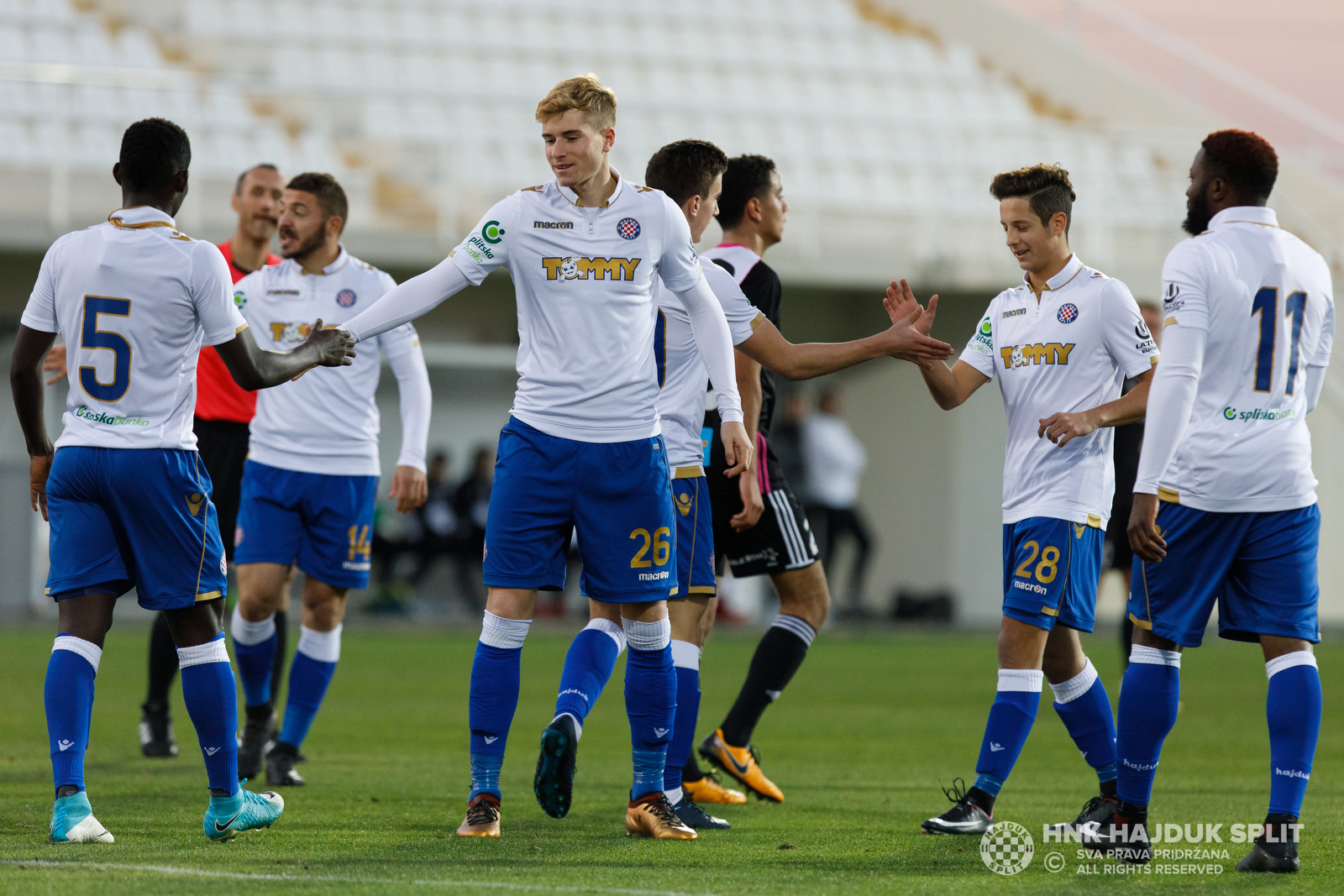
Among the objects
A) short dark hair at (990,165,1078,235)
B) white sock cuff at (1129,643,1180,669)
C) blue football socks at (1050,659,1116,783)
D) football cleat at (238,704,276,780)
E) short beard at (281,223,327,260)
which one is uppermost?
short dark hair at (990,165,1078,235)

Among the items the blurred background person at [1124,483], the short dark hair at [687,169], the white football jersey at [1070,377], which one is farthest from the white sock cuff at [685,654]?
the blurred background person at [1124,483]

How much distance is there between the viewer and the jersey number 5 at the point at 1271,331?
15.0 ft

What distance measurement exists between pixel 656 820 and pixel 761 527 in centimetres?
146

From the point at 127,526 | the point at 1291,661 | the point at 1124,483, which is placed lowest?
the point at 1291,661

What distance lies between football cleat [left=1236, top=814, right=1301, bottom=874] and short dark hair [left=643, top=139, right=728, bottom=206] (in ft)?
9.11

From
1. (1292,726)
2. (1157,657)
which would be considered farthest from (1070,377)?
(1292,726)

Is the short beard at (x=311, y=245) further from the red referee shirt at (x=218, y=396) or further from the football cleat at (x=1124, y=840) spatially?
the football cleat at (x=1124, y=840)

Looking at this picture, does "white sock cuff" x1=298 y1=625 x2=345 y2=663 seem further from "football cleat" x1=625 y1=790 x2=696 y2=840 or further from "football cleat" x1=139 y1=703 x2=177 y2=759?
"football cleat" x1=625 y1=790 x2=696 y2=840

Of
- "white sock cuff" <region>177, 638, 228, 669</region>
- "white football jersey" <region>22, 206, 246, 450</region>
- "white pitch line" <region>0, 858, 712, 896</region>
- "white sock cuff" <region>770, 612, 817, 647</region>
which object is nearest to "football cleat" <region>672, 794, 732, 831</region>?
"white sock cuff" <region>770, 612, 817, 647</region>

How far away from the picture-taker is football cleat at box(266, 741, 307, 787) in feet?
20.8

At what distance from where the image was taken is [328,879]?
4094 mm

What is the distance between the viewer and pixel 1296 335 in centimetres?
461

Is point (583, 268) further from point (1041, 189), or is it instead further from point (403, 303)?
point (1041, 189)

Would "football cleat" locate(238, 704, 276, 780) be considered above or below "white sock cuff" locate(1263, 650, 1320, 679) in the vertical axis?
below
